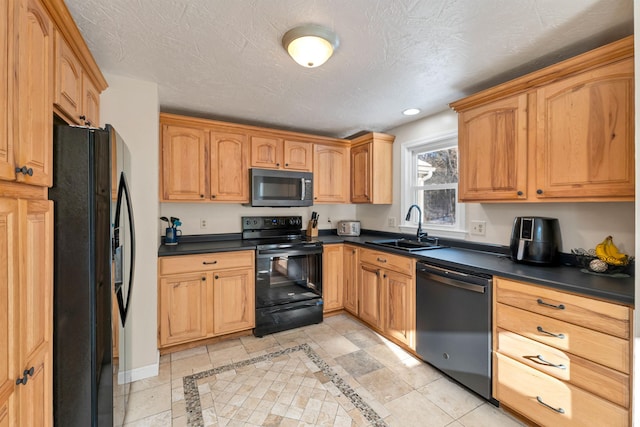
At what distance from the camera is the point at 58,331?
1.19 meters

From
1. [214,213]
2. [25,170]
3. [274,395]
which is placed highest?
[25,170]

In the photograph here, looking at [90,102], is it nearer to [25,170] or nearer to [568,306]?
[25,170]

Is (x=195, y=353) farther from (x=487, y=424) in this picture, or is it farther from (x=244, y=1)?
(x=244, y=1)

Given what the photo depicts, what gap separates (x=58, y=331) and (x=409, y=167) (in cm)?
324

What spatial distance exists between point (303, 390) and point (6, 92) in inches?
85.0

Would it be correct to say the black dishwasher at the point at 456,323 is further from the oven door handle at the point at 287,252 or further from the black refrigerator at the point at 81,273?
the black refrigerator at the point at 81,273

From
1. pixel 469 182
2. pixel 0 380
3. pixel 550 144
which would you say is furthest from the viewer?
pixel 469 182

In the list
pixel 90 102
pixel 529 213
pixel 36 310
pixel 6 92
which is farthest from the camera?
pixel 529 213

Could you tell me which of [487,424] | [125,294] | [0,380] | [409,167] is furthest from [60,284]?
[409,167]

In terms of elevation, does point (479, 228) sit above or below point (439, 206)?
below

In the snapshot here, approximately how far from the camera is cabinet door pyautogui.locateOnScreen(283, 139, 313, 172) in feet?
10.6

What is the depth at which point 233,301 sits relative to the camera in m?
2.71

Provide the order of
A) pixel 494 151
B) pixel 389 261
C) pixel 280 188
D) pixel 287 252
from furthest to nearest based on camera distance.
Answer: pixel 280 188
pixel 287 252
pixel 389 261
pixel 494 151

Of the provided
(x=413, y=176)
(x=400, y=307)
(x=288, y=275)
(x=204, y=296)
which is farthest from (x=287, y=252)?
(x=413, y=176)
